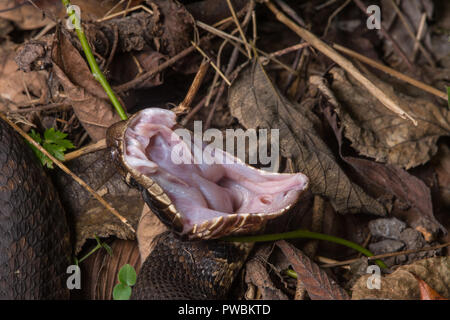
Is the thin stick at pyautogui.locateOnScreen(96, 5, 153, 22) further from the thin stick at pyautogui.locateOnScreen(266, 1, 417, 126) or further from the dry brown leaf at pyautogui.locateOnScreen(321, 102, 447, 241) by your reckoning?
the dry brown leaf at pyautogui.locateOnScreen(321, 102, 447, 241)

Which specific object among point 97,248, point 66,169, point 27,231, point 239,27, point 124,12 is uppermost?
point 124,12

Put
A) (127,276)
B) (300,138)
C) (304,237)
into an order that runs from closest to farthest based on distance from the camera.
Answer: (127,276), (304,237), (300,138)

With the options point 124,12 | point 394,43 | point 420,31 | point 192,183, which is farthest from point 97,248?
point 420,31

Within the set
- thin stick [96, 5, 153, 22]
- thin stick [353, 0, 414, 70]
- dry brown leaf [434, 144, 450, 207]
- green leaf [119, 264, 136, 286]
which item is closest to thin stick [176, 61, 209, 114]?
thin stick [96, 5, 153, 22]

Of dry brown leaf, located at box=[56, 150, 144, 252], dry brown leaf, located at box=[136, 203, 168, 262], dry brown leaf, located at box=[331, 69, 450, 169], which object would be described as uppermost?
dry brown leaf, located at box=[331, 69, 450, 169]

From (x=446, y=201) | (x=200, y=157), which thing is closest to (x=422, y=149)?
(x=446, y=201)

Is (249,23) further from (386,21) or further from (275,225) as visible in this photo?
(275,225)

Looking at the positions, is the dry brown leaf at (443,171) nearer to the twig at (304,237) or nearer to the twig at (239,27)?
the twig at (304,237)

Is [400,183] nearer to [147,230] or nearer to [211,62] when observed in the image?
[211,62]
